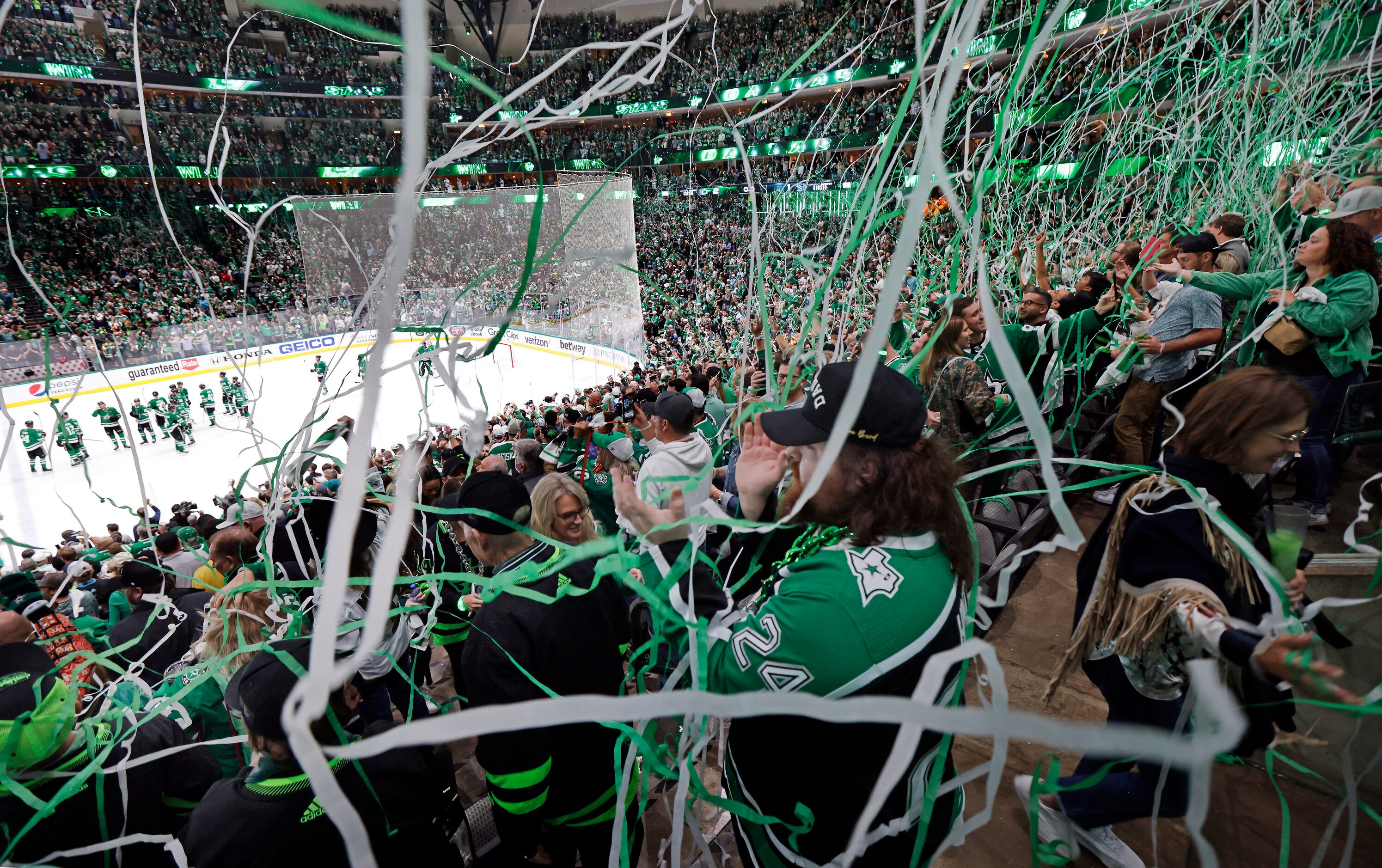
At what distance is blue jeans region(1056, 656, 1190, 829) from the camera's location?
61.2 inches

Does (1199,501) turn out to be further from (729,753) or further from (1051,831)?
(1051,831)

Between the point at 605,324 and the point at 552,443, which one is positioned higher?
the point at 552,443

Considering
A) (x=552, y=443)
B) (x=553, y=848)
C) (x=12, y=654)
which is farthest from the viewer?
(x=552, y=443)

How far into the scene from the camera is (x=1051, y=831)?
6.15 feet

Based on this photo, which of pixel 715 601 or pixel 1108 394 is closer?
pixel 715 601

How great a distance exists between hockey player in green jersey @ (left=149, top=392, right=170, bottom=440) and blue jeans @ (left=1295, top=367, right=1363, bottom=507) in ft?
53.5

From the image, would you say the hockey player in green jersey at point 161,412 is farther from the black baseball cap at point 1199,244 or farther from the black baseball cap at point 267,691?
the black baseball cap at point 1199,244

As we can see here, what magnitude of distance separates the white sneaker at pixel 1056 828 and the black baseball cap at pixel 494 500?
1.56 metres

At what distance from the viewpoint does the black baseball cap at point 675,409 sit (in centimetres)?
249

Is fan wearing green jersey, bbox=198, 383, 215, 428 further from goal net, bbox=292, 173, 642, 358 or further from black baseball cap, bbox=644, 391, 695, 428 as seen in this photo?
black baseball cap, bbox=644, 391, 695, 428

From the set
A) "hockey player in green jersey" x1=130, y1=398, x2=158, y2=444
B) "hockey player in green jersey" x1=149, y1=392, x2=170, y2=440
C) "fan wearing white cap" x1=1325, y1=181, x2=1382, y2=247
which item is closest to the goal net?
"hockey player in green jersey" x1=149, y1=392, x2=170, y2=440

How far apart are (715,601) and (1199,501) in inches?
35.7

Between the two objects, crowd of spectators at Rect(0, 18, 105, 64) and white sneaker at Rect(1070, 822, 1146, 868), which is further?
crowd of spectators at Rect(0, 18, 105, 64)

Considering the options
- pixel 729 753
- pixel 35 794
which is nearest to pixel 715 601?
pixel 729 753
